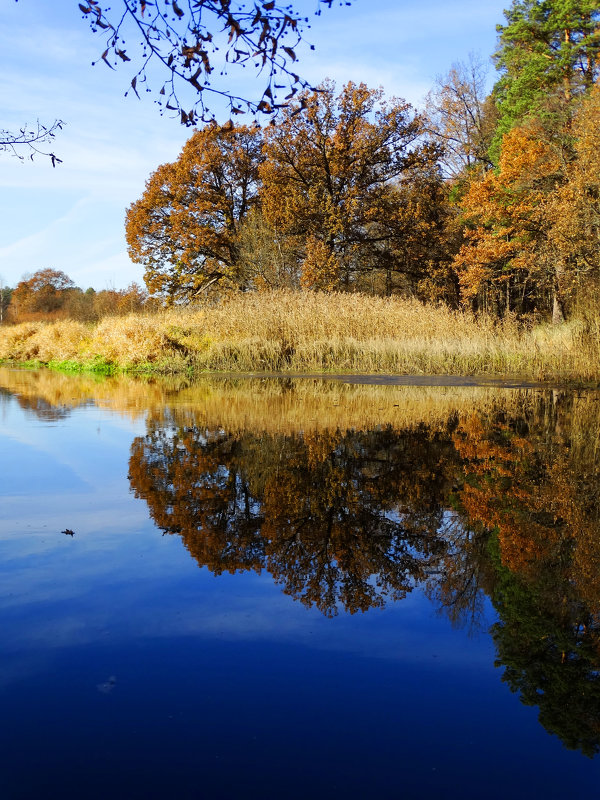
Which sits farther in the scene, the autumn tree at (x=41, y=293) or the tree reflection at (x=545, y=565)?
the autumn tree at (x=41, y=293)

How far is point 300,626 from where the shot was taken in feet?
10.5

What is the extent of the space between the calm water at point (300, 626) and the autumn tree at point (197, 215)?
33.6 m

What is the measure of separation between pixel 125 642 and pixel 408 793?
1.42 m

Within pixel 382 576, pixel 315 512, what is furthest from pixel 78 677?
pixel 315 512

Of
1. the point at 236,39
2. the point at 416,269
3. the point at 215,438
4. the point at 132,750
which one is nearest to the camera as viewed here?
the point at 132,750

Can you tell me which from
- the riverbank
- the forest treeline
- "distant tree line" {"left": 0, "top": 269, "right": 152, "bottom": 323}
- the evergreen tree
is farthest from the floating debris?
"distant tree line" {"left": 0, "top": 269, "right": 152, "bottom": 323}

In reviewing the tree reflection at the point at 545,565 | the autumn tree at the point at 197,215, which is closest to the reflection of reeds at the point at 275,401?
the tree reflection at the point at 545,565

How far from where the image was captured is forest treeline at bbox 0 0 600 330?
98.3 ft

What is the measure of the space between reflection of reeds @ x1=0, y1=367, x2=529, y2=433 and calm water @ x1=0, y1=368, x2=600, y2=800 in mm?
2993

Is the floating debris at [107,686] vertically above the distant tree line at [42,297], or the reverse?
the distant tree line at [42,297]

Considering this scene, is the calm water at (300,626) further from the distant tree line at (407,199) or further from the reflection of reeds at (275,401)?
the distant tree line at (407,199)

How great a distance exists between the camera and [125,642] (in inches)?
119

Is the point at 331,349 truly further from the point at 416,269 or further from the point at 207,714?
the point at 207,714

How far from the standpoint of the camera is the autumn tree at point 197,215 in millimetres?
38969
